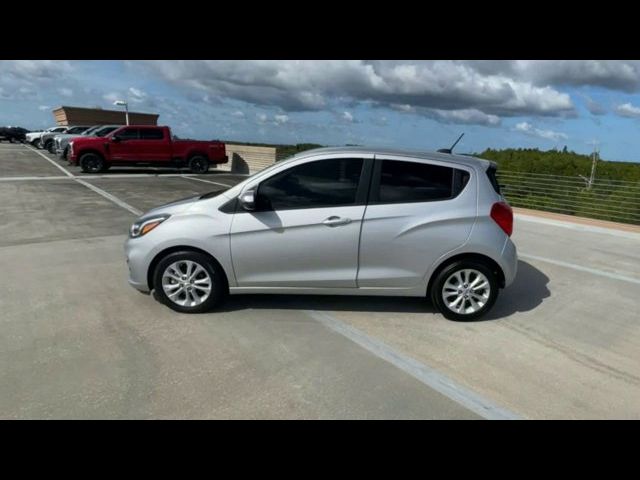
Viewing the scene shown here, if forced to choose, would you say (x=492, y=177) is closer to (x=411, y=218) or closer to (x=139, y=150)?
(x=411, y=218)

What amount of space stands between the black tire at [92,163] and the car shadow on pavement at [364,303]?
15715 mm

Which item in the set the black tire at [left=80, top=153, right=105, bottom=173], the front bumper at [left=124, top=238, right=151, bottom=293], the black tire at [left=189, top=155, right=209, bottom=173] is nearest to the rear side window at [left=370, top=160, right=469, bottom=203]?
the front bumper at [left=124, top=238, right=151, bottom=293]

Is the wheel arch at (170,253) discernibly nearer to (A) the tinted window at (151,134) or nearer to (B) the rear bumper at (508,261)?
(B) the rear bumper at (508,261)

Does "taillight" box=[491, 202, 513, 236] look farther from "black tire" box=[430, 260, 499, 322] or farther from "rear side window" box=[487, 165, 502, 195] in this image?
"black tire" box=[430, 260, 499, 322]

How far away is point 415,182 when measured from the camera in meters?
3.92

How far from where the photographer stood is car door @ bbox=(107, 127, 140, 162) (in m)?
17.4

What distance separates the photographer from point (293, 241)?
12.5 feet

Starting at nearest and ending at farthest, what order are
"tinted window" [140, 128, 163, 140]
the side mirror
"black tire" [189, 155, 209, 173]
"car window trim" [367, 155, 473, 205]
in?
the side mirror < "car window trim" [367, 155, 473, 205] < "tinted window" [140, 128, 163, 140] < "black tire" [189, 155, 209, 173]

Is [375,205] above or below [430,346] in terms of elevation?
above

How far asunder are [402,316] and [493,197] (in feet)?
4.77

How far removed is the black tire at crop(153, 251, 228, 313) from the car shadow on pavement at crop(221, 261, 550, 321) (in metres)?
0.21

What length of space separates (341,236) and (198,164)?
54.2 ft
